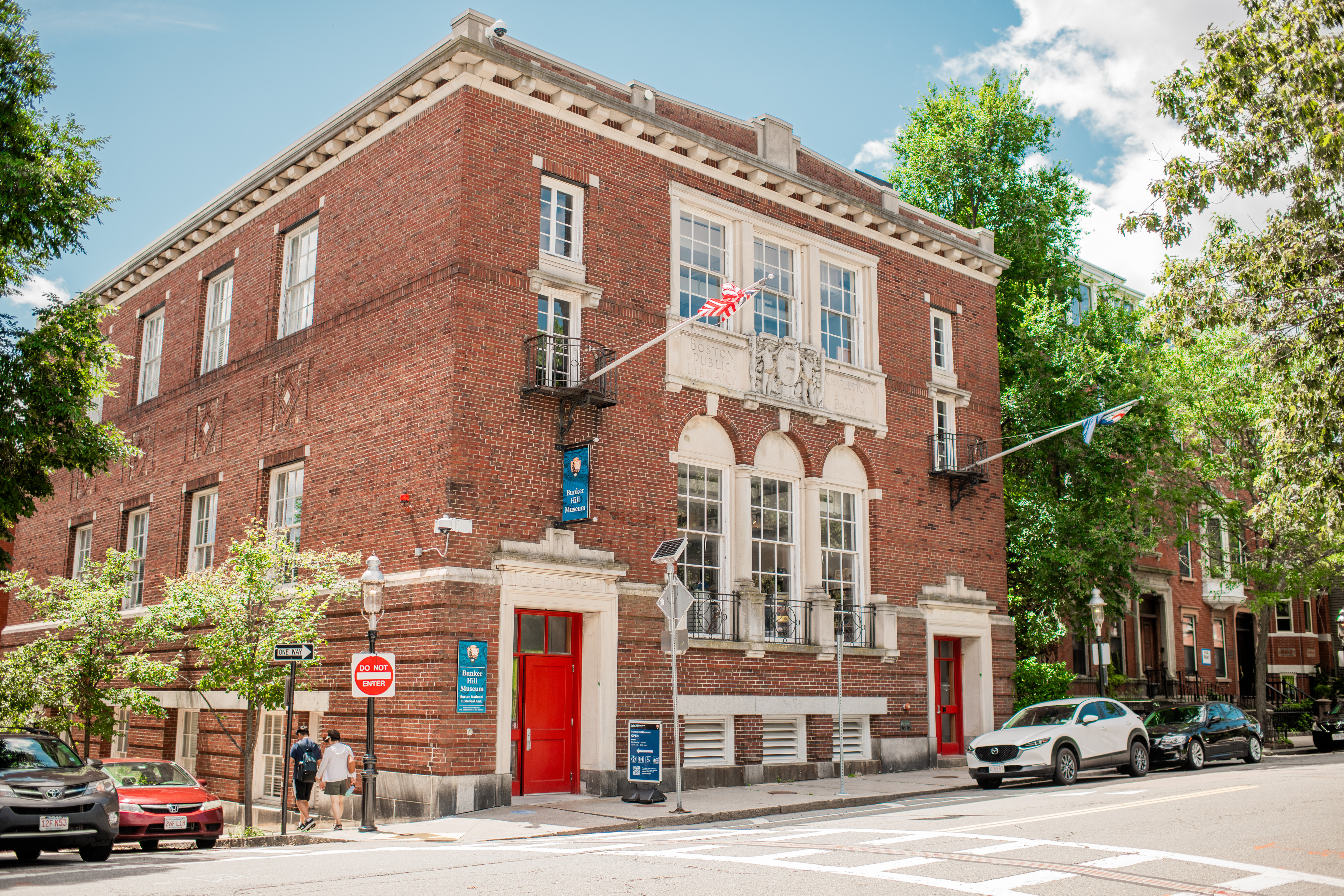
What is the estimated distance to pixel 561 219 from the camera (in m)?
19.7

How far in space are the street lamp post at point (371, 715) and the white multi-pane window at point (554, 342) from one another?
4.17 m

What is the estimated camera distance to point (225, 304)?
981 inches

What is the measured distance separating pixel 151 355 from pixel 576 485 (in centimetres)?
1510

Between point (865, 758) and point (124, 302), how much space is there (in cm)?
2162

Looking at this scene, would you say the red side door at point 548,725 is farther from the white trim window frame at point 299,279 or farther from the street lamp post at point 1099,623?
the street lamp post at point 1099,623

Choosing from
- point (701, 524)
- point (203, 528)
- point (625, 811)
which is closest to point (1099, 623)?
point (701, 524)

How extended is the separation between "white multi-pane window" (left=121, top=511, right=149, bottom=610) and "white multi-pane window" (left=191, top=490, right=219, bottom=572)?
178cm

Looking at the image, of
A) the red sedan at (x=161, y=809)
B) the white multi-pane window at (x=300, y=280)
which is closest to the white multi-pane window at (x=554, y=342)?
the white multi-pane window at (x=300, y=280)

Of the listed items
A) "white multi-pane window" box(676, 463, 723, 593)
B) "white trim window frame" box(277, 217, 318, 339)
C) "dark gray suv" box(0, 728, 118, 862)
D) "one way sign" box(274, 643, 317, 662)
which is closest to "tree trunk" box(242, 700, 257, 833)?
"one way sign" box(274, 643, 317, 662)

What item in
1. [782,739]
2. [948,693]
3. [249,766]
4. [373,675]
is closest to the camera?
[373,675]

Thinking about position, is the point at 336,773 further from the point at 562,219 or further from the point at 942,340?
the point at 942,340

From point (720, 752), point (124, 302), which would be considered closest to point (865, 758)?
point (720, 752)

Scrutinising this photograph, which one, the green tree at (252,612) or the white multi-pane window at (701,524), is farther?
the white multi-pane window at (701,524)

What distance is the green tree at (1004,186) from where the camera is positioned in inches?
1302
